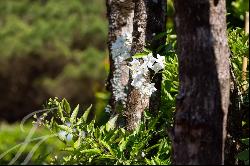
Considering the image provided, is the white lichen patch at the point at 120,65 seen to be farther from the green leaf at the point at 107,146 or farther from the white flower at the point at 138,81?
the green leaf at the point at 107,146

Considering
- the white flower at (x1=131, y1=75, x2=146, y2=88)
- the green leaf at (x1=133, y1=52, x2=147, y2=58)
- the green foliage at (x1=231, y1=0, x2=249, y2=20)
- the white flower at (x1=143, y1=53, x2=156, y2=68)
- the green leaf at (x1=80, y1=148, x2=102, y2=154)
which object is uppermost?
the green foliage at (x1=231, y1=0, x2=249, y2=20)

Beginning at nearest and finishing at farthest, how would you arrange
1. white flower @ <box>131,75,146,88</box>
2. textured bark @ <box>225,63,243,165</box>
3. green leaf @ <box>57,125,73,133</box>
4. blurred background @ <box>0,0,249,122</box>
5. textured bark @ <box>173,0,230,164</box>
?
1. textured bark @ <box>173,0,230,164</box>
2. textured bark @ <box>225,63,243,165</box>
3. green leaf @ <box>57,125,73,133</box>
4. white flower @ <box>131,75,146,88</box>
5. blurred background @ <box>0,0,249,122</box>

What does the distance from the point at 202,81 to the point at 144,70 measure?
80 centimetres

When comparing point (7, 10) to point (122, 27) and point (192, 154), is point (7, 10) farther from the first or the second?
point (192, 154)

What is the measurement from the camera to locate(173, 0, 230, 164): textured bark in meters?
1.88

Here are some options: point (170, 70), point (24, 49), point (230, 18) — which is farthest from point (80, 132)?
point (24, 49)

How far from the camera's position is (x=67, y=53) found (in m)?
20.0

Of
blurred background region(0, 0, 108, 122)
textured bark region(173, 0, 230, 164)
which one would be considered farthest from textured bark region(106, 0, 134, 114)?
blurred background region(0, 0, 108, 122)

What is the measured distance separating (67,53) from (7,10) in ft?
7.86

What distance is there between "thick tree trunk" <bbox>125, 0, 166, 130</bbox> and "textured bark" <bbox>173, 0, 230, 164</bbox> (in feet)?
2.91

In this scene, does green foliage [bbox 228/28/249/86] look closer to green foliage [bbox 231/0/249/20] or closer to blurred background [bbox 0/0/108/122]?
green foliage [bbox 231/0/249/20]

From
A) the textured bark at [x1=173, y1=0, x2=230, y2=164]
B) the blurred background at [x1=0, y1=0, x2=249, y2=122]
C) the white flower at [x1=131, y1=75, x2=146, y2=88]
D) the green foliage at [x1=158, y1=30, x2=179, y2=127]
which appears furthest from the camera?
the blurred background at [x1=0, y1=0, x2=249, y2=122]

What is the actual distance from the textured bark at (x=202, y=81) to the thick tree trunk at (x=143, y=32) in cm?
89

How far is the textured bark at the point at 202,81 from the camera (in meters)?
1.88
